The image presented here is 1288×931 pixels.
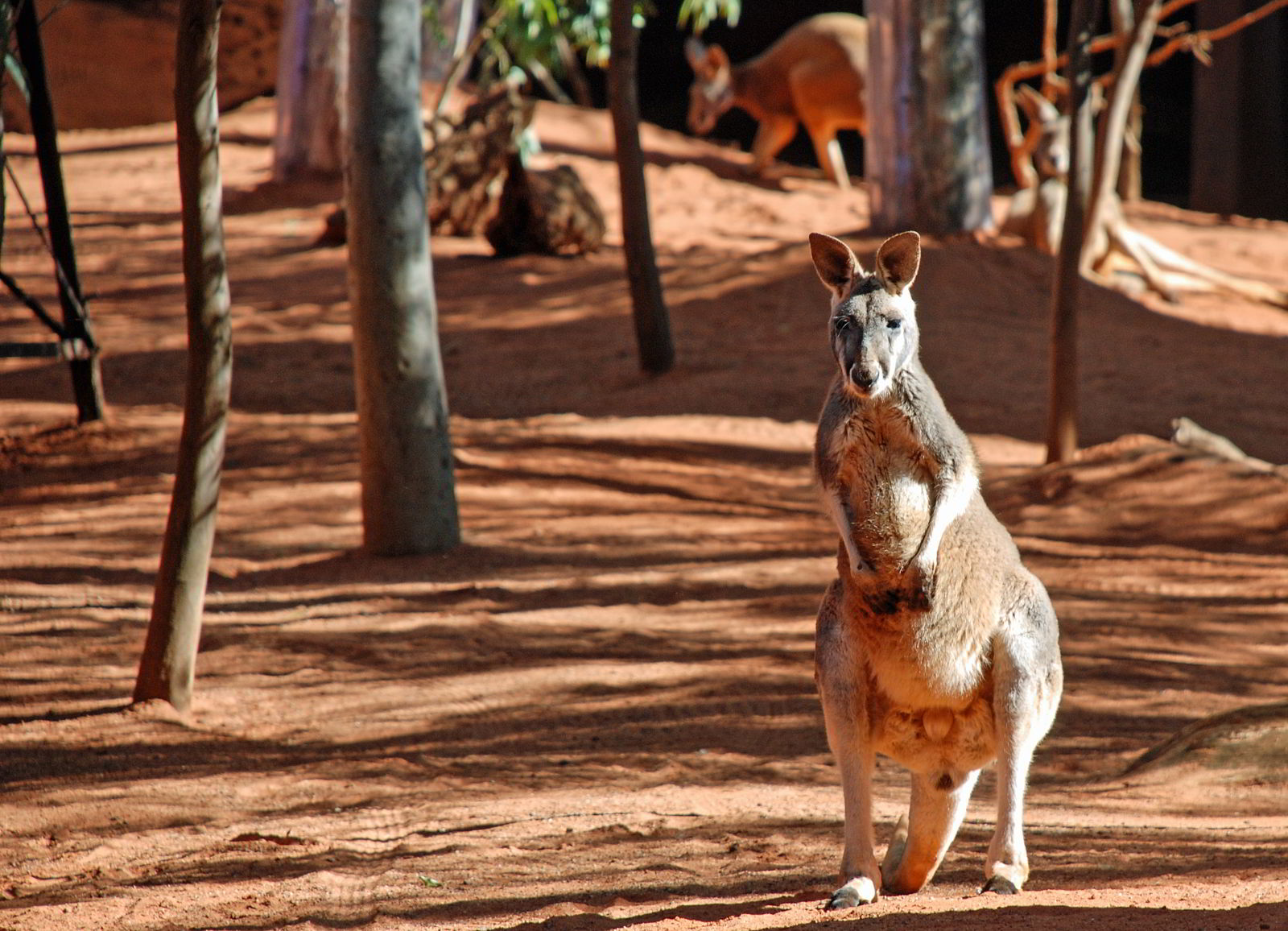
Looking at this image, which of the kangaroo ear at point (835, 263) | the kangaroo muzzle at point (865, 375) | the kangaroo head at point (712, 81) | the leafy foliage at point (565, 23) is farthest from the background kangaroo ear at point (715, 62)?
the kangaroo muzzle at point (865, 375)

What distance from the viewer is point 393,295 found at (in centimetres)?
736

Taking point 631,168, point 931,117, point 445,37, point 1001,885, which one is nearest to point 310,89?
point 445,37

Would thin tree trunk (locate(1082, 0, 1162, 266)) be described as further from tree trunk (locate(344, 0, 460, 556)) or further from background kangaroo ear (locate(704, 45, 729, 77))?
background kangaroo ear (locate(704, 45, 729, 77))

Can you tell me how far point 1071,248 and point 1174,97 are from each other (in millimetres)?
18527

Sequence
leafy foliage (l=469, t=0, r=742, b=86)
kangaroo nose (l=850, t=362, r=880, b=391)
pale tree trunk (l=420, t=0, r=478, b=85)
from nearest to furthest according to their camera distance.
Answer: kangaroo nose (l=850, t=362, r=880, b=391), leafy foliage (l=469, t=0, r=742, b=86), pale tree trunk (l=420, t=0, r=478, b=85)

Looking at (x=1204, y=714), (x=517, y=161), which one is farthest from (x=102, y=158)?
(x=1204, y=714)

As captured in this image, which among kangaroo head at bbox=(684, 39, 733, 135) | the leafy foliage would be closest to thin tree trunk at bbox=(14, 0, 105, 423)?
the leafy foliage

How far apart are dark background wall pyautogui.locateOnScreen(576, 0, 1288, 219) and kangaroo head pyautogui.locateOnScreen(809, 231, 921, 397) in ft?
58.5

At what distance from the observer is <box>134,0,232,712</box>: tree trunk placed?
16.9ft

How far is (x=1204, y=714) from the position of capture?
5.65m

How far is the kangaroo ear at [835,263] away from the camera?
3.37m

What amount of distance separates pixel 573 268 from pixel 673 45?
15125 millimetres

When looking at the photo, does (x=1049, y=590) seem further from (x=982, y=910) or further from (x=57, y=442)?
(x=57, y=442)

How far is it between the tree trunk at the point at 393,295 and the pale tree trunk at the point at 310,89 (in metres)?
10.7
